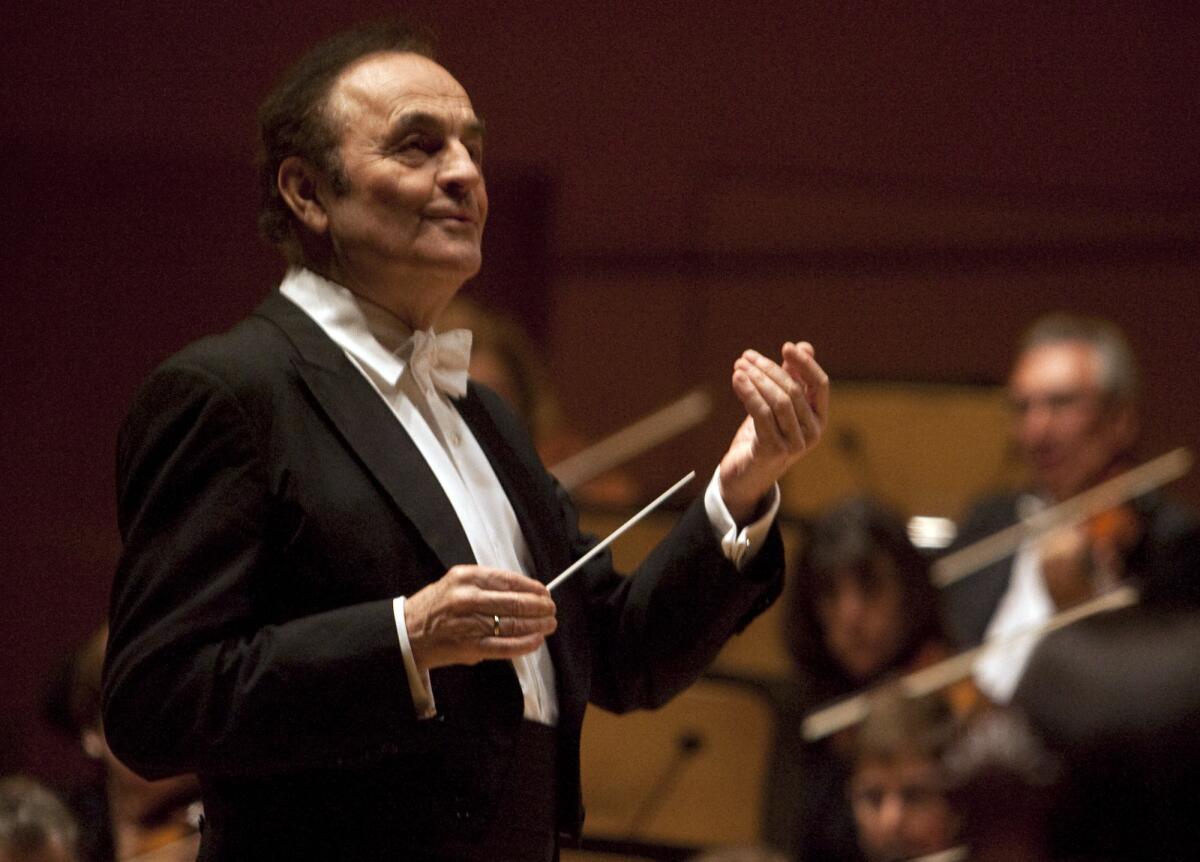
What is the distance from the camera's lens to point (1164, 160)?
3.56 metres

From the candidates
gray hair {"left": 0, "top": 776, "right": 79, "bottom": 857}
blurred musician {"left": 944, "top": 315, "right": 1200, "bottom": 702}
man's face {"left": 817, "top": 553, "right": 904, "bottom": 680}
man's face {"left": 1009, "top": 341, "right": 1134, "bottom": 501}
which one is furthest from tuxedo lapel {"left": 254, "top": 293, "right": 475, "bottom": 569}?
man's face {"left": 1009, "top": 341, "right": 1134, "bottom": 501}

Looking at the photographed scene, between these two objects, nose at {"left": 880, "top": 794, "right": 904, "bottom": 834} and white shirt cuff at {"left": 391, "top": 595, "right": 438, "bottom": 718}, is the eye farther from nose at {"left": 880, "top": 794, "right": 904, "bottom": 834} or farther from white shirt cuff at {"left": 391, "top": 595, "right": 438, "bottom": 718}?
nose at {"left": 880, "top": 794, "right": 904, "bottom": 834}

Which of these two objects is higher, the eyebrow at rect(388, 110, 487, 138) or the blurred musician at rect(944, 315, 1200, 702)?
the eyebrow at rect(388, 110, 487, 138)

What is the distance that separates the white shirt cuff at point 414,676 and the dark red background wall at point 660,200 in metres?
2.49

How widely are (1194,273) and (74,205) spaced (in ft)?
7.41

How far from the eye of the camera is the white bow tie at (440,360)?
1.16m

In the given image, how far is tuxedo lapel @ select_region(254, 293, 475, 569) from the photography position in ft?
3.50

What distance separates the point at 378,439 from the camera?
109cm

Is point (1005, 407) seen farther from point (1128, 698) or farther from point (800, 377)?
point (800, 377)

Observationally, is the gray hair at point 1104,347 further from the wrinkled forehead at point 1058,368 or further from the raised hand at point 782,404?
the raised hand at point 782,404

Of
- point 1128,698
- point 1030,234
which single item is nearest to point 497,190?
point 1030,234

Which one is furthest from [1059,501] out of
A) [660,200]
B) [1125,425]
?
[660,200]

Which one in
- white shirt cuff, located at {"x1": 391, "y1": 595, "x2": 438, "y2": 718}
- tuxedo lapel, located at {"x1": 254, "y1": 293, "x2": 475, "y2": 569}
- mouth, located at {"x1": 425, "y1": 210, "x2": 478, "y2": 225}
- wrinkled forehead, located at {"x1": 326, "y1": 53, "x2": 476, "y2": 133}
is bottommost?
white shirt cuff, located at {"x1": 391, "y1": 595, "x2": 438, "y2": 718}

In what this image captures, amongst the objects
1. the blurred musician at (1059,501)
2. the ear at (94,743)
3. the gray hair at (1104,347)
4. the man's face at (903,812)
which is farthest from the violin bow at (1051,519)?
the ear at (94,743)
